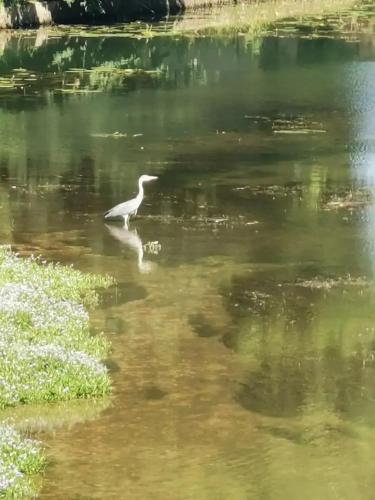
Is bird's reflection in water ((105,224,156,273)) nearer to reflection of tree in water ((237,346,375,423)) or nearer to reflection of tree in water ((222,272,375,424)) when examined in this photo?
reflection of tree in water ((222,272,375,424))

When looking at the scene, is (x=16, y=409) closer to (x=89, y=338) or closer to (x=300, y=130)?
(x=89, y=338)

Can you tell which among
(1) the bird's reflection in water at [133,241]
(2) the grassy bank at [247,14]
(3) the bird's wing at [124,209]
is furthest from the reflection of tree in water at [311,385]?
(2) the grassy bank at [247,14]

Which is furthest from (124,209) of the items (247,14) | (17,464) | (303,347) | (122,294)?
(247,14)

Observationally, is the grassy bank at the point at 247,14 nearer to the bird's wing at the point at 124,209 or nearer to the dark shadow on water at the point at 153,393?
the bird's wing at the point at 124,209

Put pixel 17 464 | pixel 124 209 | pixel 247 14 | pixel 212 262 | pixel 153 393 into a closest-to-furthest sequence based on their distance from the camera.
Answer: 1. pixel 17 464
2. pixel 153 393
3. pixel 212 262
4. pixel 124 209
5. pixel 247 14

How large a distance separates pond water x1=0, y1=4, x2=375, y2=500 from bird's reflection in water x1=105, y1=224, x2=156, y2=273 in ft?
0.27

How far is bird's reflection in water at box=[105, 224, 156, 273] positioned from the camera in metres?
22.6

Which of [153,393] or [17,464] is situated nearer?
[17,464]

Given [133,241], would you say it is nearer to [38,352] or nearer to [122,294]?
[122,294]

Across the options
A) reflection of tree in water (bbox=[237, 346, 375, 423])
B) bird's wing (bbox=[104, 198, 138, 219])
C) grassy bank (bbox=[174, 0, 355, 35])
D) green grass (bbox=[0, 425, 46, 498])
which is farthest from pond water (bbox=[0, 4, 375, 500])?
grassy bank (bbox=[174, 0, 355, 35])

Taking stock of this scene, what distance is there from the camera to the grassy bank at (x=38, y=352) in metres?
13.0

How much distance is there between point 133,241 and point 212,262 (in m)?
2.36

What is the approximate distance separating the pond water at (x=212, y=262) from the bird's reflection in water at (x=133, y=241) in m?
0.08

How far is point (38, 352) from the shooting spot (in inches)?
619
